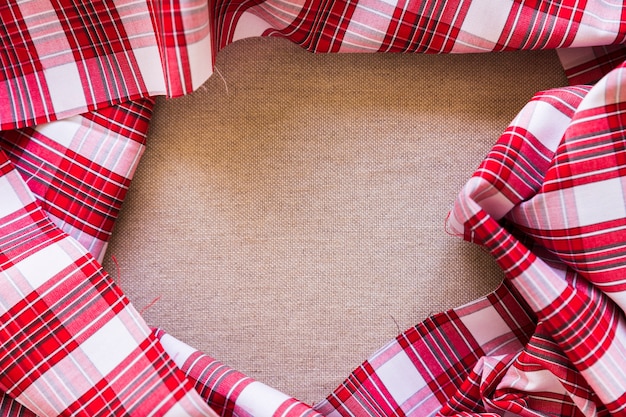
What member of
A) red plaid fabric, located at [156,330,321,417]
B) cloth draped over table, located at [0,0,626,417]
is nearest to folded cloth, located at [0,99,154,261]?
cloth draped over table, located at [0,0,626,417]

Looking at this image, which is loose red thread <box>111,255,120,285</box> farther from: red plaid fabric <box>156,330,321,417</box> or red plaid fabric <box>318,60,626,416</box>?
red plaid fabric <box>318,60,626,416</box>

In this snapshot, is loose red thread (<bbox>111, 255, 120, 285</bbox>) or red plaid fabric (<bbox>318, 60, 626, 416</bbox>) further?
loose red thread (<bbox>111, 255, 120, 285</bbox>)

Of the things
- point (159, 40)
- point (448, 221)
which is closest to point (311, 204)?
point (448, 221)

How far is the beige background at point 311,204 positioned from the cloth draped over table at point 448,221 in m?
0.04

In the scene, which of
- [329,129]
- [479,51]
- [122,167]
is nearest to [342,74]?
[329,129]

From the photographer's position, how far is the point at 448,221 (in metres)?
0.75

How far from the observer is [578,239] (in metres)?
0.69

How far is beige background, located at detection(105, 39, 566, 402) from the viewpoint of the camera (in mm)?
783

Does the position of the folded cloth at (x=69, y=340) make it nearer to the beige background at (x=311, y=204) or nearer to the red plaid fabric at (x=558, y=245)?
the beige background at (x=311, y=204)

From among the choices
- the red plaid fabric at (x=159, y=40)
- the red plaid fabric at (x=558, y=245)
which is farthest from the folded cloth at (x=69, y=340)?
the red plaid fabric at (x=558, y=245)

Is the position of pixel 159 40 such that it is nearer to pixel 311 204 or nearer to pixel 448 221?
pixel 311 204

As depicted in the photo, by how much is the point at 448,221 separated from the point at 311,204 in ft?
0.59

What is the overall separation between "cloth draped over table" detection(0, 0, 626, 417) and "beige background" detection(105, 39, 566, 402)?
37mm

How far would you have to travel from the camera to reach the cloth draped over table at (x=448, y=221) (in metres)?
0.69
